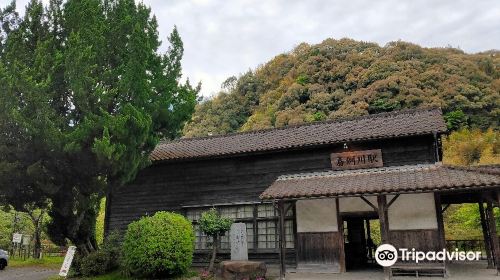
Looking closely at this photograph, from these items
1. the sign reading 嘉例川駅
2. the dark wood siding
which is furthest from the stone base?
the sign reading 嘉例川駅

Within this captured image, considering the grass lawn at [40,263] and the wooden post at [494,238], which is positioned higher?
the wooden post at [494,238]

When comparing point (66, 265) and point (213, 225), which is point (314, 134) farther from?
point (66, 265)

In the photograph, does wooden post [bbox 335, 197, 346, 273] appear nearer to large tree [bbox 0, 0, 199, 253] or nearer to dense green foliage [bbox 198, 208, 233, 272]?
dense green foliage [bbox 198, 208, 233, 272]

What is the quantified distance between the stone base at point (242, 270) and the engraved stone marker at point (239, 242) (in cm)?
178

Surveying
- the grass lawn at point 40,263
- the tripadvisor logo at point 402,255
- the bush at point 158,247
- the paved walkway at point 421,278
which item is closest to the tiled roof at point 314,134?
the tripadvisor logo at point 402,255

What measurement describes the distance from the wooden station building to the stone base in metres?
0.86

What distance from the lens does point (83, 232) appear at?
1451cm

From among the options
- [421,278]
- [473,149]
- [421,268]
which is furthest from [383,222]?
[473,149]

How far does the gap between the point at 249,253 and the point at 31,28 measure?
1126 centimetres

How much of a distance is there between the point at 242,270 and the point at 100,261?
5383 mm

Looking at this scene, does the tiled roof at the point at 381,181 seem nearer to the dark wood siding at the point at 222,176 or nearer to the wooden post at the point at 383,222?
the wooden post at the point at 383,222

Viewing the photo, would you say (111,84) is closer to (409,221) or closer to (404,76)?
(409,221)

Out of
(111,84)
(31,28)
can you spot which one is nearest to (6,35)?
(31,28)

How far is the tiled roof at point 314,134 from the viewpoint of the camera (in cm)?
1351
